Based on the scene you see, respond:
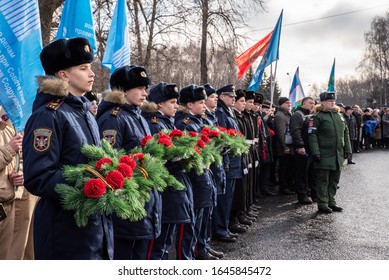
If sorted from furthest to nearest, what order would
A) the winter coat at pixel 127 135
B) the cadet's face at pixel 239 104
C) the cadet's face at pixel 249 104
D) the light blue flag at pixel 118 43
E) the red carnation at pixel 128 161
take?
the cadet's face at pixel 249 104
the cadet's face at pixel 239 104
the light blue flag at pixel 118 43
the winter coat at pixel 127 135
the red carnation at pixel 128 161

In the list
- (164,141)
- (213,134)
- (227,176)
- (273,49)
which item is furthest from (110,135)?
(273,49)

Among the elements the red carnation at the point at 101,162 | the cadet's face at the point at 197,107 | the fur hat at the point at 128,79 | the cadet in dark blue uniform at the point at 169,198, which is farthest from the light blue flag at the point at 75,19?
the red carnation at the point at 101,162

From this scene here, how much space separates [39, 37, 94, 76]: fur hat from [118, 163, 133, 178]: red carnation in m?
0.82

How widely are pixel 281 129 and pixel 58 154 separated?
7732 mm

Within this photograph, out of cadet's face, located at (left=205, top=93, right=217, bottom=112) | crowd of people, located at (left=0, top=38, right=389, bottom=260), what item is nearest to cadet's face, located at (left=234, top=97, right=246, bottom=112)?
crowd of people, located at (left=0, top=38, right=389, bottom=260)

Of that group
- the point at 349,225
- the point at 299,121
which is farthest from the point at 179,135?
the point at 299,121

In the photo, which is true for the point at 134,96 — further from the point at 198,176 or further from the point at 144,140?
the point at 198,176

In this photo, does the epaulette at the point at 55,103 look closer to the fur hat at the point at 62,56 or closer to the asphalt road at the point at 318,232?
the fur hat at the point at 62,56

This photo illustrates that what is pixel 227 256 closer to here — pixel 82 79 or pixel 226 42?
pixel 82 79

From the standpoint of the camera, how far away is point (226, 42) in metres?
18.4

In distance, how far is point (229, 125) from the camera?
637cm

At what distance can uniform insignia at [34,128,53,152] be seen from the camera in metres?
2.43

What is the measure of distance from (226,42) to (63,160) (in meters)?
16.6

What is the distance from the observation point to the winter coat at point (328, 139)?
7.46 metres
